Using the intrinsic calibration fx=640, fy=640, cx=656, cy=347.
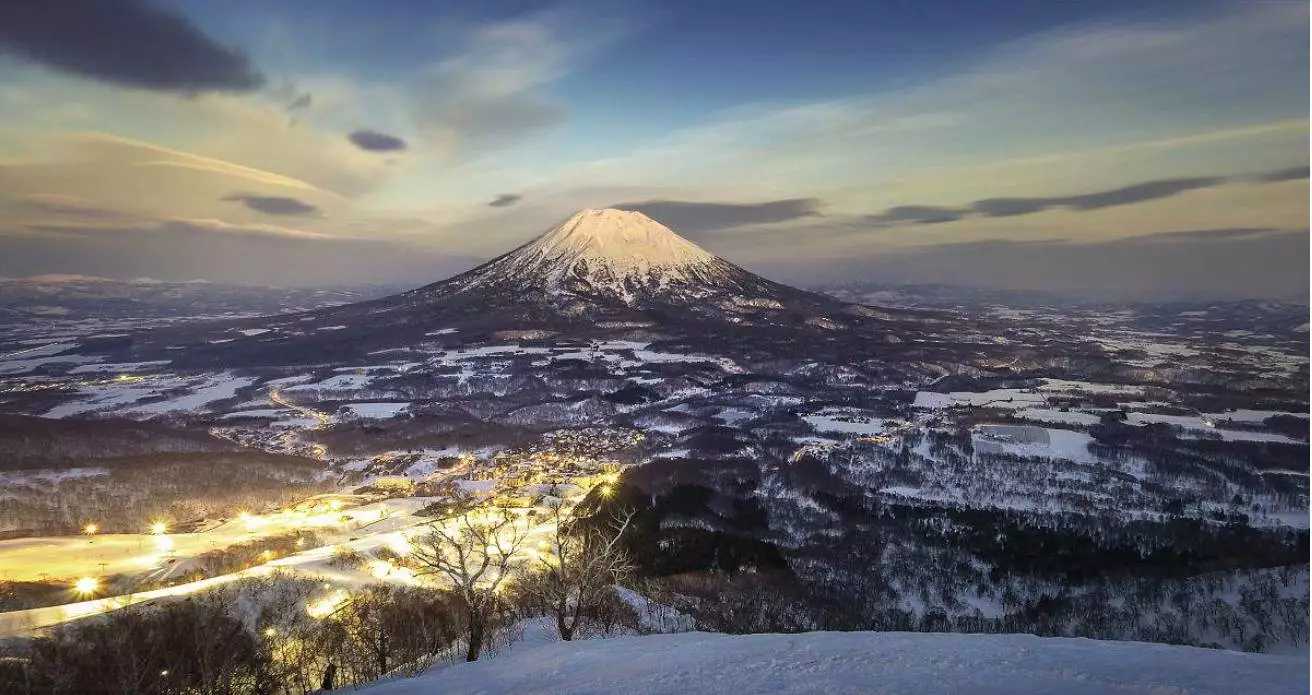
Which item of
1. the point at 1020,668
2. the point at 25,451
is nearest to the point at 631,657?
the point at 1020,668

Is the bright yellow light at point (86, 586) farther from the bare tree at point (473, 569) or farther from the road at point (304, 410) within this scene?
the road at point (304, 410)

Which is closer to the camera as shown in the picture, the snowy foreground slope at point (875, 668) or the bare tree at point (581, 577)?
the snowy foreground slope at point (875, 668)

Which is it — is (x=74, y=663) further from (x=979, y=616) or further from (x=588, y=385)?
(x=588, y=385)

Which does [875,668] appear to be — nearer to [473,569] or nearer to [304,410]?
[473,569]

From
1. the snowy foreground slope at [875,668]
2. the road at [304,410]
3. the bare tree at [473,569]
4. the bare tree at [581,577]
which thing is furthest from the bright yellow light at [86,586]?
the road at [304,410]

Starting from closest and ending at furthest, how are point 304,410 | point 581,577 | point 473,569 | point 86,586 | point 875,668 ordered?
point 875,668
point 581,577
point 86,586
point 473,569
point 304,410

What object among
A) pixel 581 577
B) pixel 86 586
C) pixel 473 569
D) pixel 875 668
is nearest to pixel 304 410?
pixel 86 586
